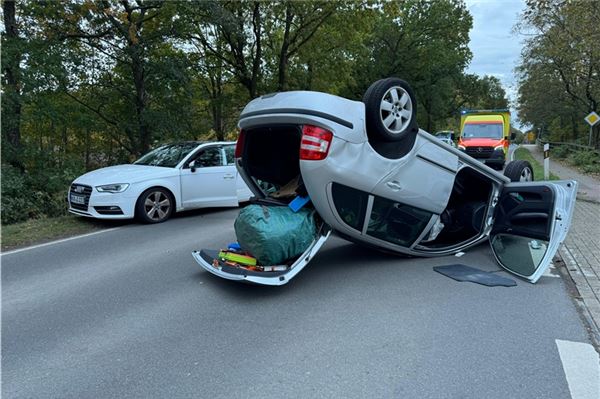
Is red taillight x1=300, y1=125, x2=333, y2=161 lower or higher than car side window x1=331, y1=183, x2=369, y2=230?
higher

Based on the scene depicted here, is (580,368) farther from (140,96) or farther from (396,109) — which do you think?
(140,96)

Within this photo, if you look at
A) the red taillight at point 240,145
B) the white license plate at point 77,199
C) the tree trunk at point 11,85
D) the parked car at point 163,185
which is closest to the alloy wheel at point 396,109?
the red taillight at point 240,145

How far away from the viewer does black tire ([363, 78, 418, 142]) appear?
184 inches

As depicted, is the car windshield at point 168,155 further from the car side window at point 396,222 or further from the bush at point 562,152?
the bush at point 562,152

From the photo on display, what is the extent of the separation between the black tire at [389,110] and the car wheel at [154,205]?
516cm

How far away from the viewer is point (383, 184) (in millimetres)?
4930

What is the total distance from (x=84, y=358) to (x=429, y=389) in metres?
2.54

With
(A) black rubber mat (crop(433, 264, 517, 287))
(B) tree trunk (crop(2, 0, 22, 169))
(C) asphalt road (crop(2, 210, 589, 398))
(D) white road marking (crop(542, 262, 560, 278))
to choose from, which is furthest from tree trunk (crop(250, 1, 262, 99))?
(D) white road marking (crop(542, 262, 560, 278))

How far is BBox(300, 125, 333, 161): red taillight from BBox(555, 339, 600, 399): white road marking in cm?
262

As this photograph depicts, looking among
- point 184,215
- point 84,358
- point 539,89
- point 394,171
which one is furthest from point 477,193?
point 539,89

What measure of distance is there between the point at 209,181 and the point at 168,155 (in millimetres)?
1101

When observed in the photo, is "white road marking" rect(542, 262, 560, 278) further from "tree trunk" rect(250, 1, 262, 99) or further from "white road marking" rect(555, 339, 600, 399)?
"tree trunk" rect(250, 1, 262, 99)

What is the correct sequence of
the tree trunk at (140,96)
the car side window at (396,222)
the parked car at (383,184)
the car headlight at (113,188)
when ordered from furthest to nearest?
the tree trunk at (140,96), the car headlight at (113,188), the car side window at (396,222), the parked car at (383,184)

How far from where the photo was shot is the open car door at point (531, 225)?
500 centimetres
